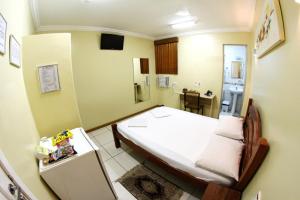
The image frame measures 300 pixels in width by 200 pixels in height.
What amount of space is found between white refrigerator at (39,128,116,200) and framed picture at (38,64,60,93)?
0.60 metres

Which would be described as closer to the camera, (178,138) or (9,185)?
(9,185)

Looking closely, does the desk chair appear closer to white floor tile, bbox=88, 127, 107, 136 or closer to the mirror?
the mirror

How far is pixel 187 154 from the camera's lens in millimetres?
1683

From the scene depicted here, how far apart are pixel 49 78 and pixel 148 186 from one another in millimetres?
1871

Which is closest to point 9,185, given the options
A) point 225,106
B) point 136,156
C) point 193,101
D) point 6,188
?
point 6,188

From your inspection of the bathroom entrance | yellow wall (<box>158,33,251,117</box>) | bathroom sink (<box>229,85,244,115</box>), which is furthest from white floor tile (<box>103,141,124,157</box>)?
bathroom sink (<box>229,85,244,115</box>)

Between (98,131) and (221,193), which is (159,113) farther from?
(221,193)

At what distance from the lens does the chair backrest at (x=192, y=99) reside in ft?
12.3

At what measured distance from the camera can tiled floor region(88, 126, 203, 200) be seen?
170 centimetres

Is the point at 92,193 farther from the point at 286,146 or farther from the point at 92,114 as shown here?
the point at 92,114

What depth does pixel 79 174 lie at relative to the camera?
3.99 ft

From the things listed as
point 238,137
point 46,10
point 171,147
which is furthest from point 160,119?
point 46,10

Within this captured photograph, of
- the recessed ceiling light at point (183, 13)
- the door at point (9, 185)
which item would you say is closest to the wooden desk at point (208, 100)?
the recessed ceiling light at point (183, 13)

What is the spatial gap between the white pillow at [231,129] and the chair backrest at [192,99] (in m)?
1.57
